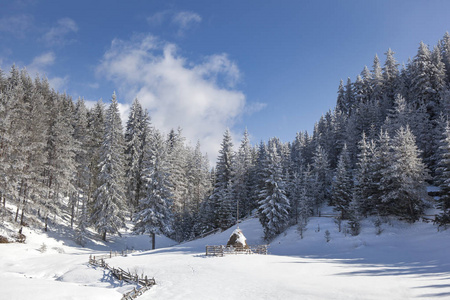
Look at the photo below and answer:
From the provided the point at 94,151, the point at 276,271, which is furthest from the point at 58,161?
the point at 276,271

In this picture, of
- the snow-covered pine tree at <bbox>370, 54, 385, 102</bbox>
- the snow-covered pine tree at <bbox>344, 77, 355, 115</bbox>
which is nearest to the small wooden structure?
the snow-covered pine tree at <bbox>370, 54, 385, 102</bbox>

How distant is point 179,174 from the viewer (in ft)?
193

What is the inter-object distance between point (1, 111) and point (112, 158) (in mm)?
13931

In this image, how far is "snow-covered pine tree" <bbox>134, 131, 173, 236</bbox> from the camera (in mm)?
38156

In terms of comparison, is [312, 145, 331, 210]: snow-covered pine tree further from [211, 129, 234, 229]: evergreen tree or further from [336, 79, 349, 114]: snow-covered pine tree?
[336, 79, 349, 114]: snow-covered pine tree

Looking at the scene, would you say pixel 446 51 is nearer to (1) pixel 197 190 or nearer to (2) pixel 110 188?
(1) pixel 197 190

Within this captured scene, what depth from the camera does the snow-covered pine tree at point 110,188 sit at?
1454 inches

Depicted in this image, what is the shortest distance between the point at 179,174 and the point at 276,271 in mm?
41150

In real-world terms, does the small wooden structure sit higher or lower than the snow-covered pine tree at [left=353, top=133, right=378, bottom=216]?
lower

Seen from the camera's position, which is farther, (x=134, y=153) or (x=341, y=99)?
(x=341, y=99)

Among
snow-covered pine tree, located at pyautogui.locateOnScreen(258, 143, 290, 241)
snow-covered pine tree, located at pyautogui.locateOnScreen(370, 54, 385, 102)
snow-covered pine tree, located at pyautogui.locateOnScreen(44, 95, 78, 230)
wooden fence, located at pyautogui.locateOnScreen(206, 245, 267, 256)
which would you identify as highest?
snow-covered pine tree, located at pyautogui.locateOnScreen(370, 54, 385, 102)

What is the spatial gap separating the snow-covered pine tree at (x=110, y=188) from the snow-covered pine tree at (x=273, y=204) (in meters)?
20.7

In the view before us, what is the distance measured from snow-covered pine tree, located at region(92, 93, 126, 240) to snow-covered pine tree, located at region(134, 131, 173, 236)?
9.58 ft

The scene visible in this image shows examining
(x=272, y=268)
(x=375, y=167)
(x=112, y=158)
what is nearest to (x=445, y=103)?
(x=375, y=167)
